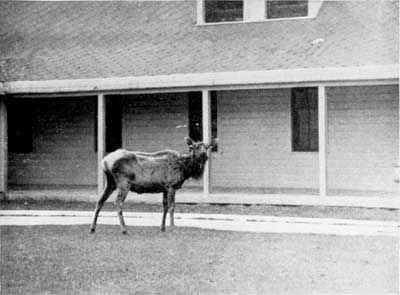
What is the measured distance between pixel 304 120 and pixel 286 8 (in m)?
2.93

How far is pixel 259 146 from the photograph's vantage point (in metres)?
16.6

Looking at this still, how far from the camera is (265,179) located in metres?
16.6

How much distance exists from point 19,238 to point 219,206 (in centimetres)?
518

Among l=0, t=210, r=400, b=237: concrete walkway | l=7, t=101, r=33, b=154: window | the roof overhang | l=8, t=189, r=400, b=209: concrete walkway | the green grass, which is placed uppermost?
the roof overhang

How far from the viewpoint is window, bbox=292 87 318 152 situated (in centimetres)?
1603

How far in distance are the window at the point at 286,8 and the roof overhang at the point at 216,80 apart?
3312 millimetres

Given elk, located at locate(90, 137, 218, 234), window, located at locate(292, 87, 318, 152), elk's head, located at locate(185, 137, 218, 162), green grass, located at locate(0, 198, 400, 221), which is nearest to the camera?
elk, located at locate(90, 137, 218, 234)

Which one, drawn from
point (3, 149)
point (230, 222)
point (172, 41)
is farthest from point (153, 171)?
point (172, 41)

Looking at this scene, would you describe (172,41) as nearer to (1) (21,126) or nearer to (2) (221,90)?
(2) (221,90)

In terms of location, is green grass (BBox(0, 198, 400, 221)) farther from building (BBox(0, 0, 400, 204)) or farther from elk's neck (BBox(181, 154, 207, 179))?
elk's neck (BBox(181, 154, 207, 179))

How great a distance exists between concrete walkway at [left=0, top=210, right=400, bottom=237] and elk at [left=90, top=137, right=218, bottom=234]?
92cm

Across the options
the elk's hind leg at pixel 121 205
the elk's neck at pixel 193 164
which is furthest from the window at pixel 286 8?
the elk's hind leg at pixel 121 205

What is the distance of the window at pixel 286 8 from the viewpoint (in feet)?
55.5

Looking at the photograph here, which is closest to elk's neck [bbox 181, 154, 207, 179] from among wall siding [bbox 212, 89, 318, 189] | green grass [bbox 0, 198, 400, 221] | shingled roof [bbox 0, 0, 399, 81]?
green grass [bbox 0, 198, 400, 221]
